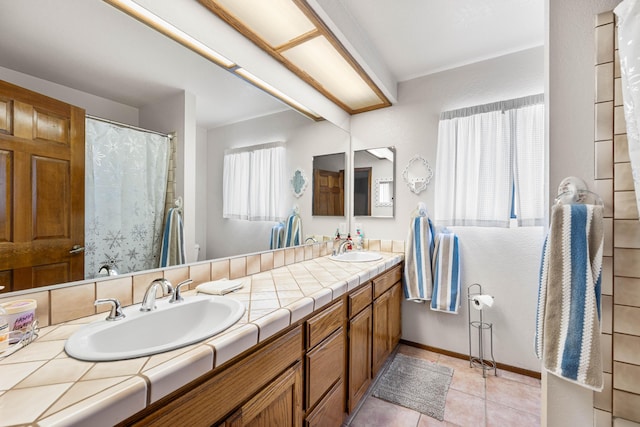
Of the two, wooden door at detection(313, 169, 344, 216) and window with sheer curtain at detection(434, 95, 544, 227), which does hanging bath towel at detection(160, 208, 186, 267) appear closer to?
wooden door at detection(313, 169, 344, 216)

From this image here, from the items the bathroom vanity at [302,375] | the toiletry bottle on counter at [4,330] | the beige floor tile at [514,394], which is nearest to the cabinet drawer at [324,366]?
the bathroom vanity at [302,375]

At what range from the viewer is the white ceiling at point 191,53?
0.84 meters

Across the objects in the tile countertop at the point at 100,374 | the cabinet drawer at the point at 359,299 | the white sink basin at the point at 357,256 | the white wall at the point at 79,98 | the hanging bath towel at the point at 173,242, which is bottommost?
the cabinet drawer at the point at 359,299

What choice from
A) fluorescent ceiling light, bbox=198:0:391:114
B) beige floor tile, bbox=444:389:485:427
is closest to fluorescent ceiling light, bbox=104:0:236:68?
fluorescent ceiling light, bbox=198:0:391:114

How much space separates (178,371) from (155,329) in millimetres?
419

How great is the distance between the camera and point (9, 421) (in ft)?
1.45

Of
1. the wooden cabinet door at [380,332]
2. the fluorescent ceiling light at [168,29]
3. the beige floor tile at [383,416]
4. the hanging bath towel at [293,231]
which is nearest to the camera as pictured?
the fluorescent ceiling light at [168,29]

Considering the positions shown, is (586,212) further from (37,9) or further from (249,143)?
(37,9)

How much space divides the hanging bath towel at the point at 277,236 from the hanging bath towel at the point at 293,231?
0.15 ft

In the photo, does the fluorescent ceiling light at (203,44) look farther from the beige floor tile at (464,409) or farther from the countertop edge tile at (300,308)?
the beige floor tile at (464,409)

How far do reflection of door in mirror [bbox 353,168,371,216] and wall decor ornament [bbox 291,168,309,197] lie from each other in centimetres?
70

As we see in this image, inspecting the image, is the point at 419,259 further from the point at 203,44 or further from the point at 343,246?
the point at 203,44

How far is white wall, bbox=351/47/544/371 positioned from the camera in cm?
198

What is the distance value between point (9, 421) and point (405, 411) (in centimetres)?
183
